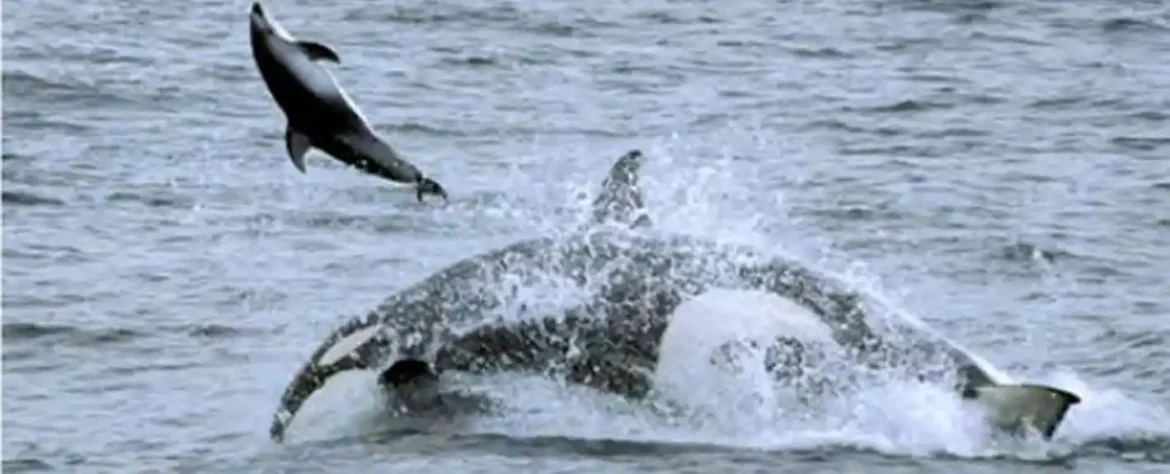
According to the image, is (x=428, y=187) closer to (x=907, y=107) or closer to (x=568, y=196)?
(x=568, y=196)

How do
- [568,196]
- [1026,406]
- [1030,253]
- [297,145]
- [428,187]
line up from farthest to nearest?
[568,196]
[1030,253]
[1026,406]
[297,145]
[428,187]

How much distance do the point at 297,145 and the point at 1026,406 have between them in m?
3.01

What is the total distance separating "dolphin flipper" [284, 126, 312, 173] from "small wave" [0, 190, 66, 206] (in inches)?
271

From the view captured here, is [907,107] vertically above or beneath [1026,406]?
above

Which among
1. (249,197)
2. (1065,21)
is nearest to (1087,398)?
(249,197)

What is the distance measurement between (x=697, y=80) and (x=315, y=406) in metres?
11.4

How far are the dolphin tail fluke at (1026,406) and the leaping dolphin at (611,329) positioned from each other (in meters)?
0.24

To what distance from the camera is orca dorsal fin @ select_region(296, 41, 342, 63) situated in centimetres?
1188

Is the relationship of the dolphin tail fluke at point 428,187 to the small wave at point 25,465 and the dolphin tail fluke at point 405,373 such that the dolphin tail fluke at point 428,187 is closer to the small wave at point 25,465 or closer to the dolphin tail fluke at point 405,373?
the dolphin tail fluke at point 405,373

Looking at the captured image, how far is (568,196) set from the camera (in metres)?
19.4

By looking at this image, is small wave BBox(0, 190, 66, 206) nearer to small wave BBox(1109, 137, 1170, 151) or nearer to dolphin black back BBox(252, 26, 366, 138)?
dolphin black back BBox(252, 26, 366, 138)

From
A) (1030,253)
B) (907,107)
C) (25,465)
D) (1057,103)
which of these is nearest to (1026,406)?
(25,465)

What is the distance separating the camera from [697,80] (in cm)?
2405

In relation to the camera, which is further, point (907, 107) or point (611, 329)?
point (907, 107)
